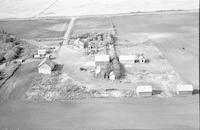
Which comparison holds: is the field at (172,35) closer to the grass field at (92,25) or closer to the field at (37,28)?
the grass field at (92,25)

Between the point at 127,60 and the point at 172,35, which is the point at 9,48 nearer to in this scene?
the point at 127,60

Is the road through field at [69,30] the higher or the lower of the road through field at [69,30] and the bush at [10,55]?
the higher

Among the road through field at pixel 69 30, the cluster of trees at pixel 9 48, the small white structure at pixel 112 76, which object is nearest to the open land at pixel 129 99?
the small white structure at pixel 112 76

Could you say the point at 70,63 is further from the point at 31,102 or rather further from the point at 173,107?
the point at 173,107

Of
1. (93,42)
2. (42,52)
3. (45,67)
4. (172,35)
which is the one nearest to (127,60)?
(93,42)

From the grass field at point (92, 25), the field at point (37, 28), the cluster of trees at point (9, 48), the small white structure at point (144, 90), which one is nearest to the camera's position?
the small white structure at point (144, 90)

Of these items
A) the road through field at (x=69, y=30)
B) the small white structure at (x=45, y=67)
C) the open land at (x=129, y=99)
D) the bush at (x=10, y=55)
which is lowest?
the open land at (x=129, y=99)
